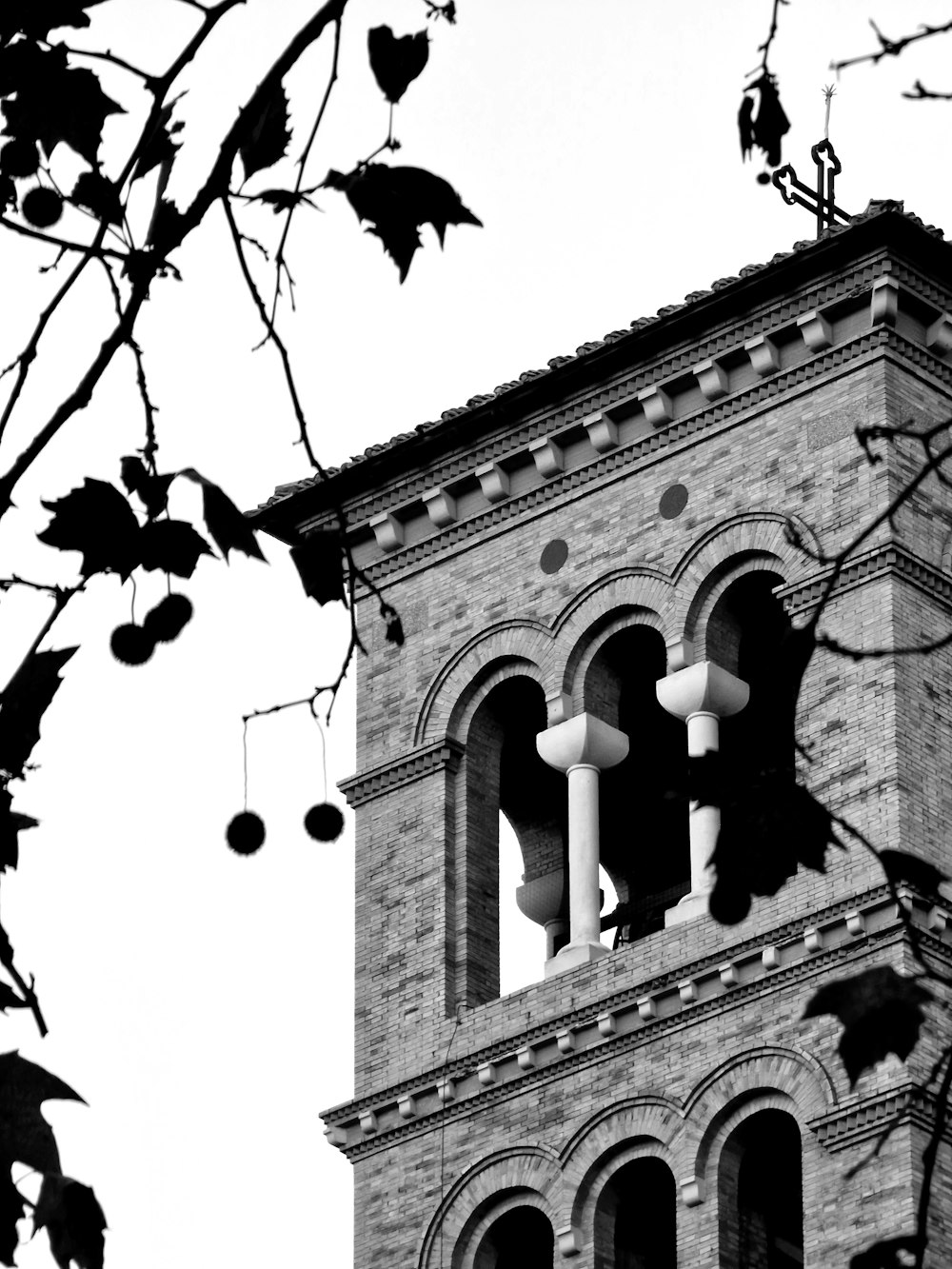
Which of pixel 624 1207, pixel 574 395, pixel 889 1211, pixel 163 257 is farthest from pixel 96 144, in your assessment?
pixel 574 395

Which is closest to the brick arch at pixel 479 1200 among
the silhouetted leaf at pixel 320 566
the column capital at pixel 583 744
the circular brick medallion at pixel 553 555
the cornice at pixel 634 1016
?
the cornice at pixel 634 1016

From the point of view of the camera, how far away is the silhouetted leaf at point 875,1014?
617 cm

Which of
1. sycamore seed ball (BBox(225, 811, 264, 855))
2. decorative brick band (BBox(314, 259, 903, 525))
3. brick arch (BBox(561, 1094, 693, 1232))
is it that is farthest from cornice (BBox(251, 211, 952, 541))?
sycamore seed ball (BBox(225, 811, 264, 855))

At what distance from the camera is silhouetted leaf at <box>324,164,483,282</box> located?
690 cm

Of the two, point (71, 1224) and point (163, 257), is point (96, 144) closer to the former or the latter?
point (163, 257)

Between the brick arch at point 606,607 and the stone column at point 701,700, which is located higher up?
the brick arch at point 606,607

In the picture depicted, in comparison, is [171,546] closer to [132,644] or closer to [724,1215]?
[132,644]

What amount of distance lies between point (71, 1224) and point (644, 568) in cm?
2034

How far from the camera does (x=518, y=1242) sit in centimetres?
2534

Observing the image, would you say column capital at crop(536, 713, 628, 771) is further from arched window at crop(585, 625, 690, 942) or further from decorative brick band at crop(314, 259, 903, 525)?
decorative brick band at crop(314, 259, 903, 525)

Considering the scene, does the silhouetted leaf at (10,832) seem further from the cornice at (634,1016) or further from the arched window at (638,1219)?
the arched window at (638,1219)

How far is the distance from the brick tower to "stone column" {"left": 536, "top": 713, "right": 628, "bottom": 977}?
0.11 feet

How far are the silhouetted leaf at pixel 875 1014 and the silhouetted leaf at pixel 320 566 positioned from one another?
1505mm

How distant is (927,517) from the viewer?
25.4m
